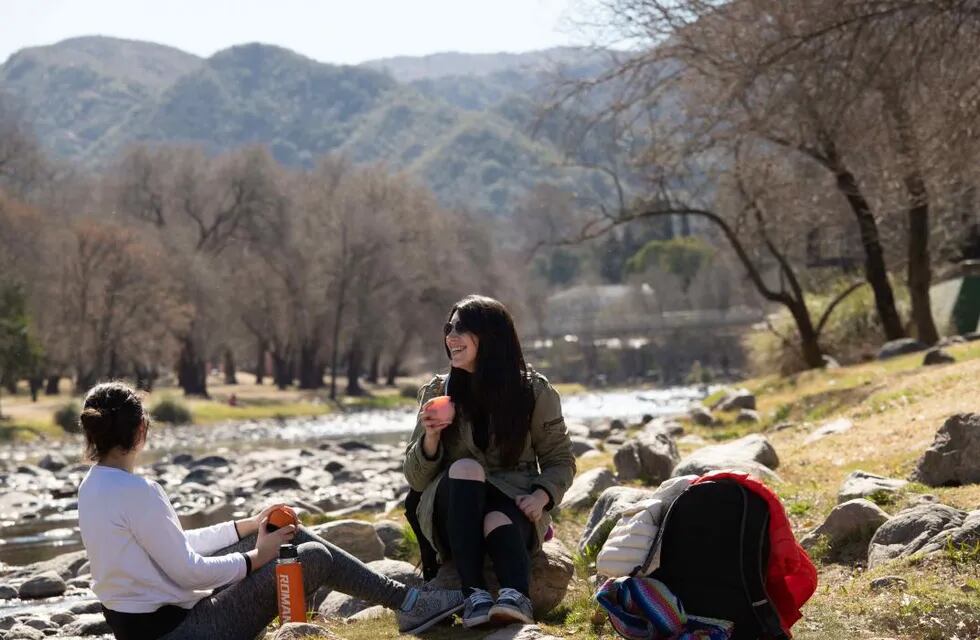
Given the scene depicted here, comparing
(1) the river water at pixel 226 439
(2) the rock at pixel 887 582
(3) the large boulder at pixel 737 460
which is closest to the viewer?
(2) the rock at pixel 887 582

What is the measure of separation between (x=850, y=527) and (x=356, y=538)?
3.05 meters

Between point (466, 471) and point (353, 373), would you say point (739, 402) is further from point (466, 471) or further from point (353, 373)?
point (353, 373)

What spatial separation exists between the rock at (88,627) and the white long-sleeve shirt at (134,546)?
2923 mm

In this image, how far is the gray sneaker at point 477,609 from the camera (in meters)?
5.20

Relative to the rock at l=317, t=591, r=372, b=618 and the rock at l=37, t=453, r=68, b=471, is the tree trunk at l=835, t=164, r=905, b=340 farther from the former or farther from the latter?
the rock at l=37, t=453, r=68, b=471

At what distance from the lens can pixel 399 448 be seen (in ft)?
89.4

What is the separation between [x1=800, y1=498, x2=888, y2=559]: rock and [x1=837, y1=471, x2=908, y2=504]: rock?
1.83 ft

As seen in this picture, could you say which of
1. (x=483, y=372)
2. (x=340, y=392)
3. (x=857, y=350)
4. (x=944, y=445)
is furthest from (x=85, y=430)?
Answer: (x=340, y=392)

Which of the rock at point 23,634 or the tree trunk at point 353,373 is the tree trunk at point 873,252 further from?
the tree trunk at point 353,373

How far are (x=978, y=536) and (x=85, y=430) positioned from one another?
401cm

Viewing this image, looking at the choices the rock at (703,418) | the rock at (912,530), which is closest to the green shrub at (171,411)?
the rock at (703,418)

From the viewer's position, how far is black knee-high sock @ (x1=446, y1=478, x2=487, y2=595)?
5.43 metres

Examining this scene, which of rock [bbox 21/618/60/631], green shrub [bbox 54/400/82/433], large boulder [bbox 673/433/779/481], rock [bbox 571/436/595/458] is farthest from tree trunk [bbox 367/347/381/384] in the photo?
rock [bbox 21/618/60/631]

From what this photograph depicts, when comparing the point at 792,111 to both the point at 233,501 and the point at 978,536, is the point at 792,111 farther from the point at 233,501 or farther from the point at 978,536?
the point at 978,536
